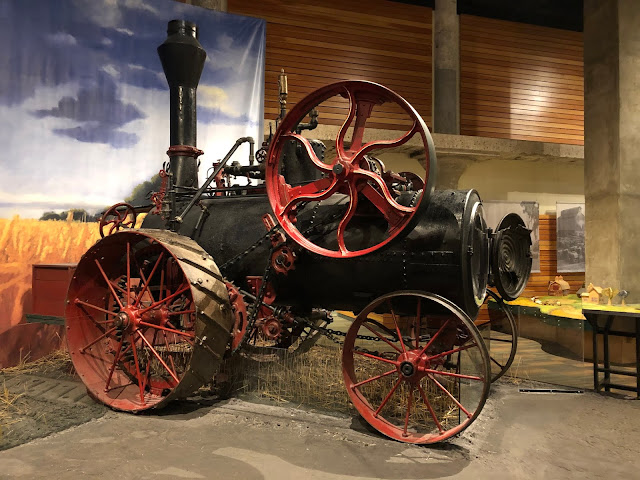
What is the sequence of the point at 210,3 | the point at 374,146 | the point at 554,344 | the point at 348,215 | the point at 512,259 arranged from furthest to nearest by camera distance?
the point at 210,3 < the point at 554,344 < the point at 512,259 < the point at 348,215 < the point at 374,146

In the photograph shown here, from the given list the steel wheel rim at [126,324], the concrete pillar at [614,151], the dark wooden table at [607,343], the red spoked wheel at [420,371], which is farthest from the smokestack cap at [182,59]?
the concrete pillar at [614,151]

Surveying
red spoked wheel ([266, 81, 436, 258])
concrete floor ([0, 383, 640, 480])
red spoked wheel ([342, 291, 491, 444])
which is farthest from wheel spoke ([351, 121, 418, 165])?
concrete floor ([0, 383, 640, 480])

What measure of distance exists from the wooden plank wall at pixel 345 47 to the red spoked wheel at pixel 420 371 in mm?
4882

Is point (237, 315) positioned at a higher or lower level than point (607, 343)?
higher

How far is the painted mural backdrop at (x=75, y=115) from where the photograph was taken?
5891mm

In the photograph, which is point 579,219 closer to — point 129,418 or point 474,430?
point 474,430

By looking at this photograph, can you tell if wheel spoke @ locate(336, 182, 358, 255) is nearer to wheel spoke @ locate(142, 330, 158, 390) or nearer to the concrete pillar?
wheel spoke @ locate(142, 330, 158, 390)

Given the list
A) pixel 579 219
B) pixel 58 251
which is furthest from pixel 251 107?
pixel 579 219

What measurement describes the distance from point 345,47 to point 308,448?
6591 mm

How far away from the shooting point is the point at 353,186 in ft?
12.5

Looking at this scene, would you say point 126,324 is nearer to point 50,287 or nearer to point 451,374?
point 50,287

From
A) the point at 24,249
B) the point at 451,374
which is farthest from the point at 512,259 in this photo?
the point at 24,249

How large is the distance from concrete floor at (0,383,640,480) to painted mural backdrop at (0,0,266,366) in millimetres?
2822

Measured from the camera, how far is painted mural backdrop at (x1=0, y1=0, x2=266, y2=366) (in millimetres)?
5891
